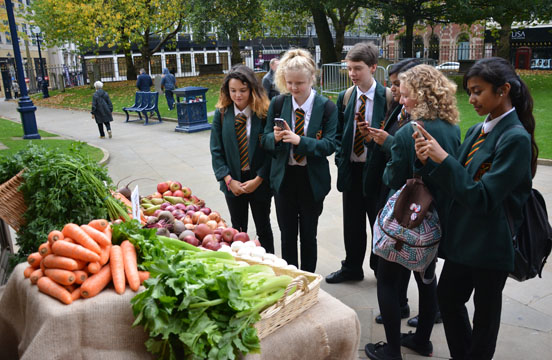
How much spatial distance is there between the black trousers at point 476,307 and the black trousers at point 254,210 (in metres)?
1.94

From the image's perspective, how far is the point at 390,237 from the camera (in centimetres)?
293

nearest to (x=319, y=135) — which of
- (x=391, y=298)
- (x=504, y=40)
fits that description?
(x=391, y=298)

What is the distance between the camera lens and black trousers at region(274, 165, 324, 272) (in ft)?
13.2

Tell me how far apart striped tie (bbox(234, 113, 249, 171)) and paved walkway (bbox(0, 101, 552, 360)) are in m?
1.44

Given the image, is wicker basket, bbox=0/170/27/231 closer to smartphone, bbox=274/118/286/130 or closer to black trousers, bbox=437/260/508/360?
smartphone, bbox=274/118/286/130

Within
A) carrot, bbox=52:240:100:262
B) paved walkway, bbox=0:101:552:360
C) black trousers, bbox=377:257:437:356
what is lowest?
paved walkway, bbox=0:101:552:360

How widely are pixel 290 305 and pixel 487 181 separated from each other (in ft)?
3.88

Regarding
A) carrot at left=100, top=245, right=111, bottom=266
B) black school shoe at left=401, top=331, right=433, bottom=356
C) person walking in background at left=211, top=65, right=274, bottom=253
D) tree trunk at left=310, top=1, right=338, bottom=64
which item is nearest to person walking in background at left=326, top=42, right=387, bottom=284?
person walking in background at left=211, top=65, right=274, bottom=253

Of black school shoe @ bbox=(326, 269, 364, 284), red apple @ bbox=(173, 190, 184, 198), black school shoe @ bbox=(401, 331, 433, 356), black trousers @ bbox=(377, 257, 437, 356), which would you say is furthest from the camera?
red apple @ bbox=(173, 190, 184, 198)

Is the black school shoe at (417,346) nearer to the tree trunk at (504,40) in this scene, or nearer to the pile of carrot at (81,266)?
the pile of carrot at (81,266)

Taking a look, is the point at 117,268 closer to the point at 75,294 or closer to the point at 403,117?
the point at 75,294

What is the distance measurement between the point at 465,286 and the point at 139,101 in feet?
54.4

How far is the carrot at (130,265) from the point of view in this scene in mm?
2391

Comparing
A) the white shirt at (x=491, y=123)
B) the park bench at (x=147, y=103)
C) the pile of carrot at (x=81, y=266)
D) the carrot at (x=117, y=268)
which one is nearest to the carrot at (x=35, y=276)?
the pile of carrot at (x=81, y=266)
